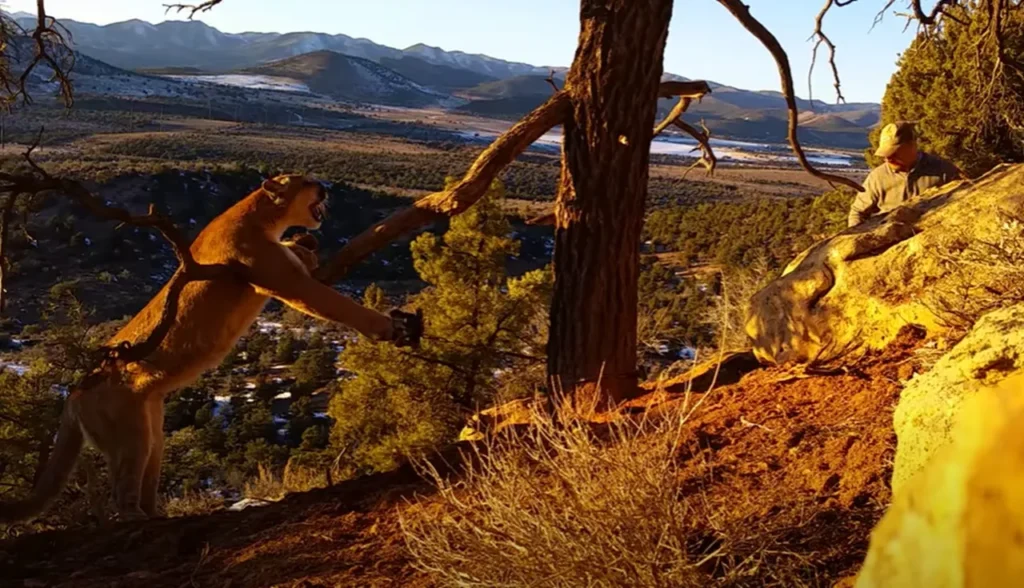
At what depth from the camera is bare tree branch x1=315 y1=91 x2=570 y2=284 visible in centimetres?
527

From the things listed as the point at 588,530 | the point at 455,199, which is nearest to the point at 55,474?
the point at 455,199

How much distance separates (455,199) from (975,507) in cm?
483

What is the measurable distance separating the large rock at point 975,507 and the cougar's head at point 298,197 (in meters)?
5.10

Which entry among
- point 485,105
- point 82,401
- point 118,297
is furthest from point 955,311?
point 485,105

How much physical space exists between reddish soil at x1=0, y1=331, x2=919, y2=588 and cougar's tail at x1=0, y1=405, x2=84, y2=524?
292mm

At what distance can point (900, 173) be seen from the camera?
7281mm

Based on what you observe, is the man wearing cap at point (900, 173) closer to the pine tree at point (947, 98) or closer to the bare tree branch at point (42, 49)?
the pine tree at point (947, 98)

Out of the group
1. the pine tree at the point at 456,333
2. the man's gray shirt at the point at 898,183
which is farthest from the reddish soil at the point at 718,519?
the pine tree at the point at 456,333

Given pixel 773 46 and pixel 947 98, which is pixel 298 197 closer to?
pixel 773 46

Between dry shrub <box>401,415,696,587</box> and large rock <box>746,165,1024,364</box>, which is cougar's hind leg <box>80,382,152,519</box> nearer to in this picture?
dry shrub <box>401,415,696,587</box>

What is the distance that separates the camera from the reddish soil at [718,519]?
9.84 ft

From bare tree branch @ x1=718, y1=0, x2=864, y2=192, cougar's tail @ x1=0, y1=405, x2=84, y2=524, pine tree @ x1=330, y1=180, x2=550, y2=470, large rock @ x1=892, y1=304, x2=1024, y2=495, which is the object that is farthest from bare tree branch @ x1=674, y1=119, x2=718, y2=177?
pine tree @ x1=330, y1=180, x2=550, y2=470

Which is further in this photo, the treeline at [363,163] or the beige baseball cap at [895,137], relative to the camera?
the treeline at [363,163]

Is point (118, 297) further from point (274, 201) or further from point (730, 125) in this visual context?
point (730, 125)
